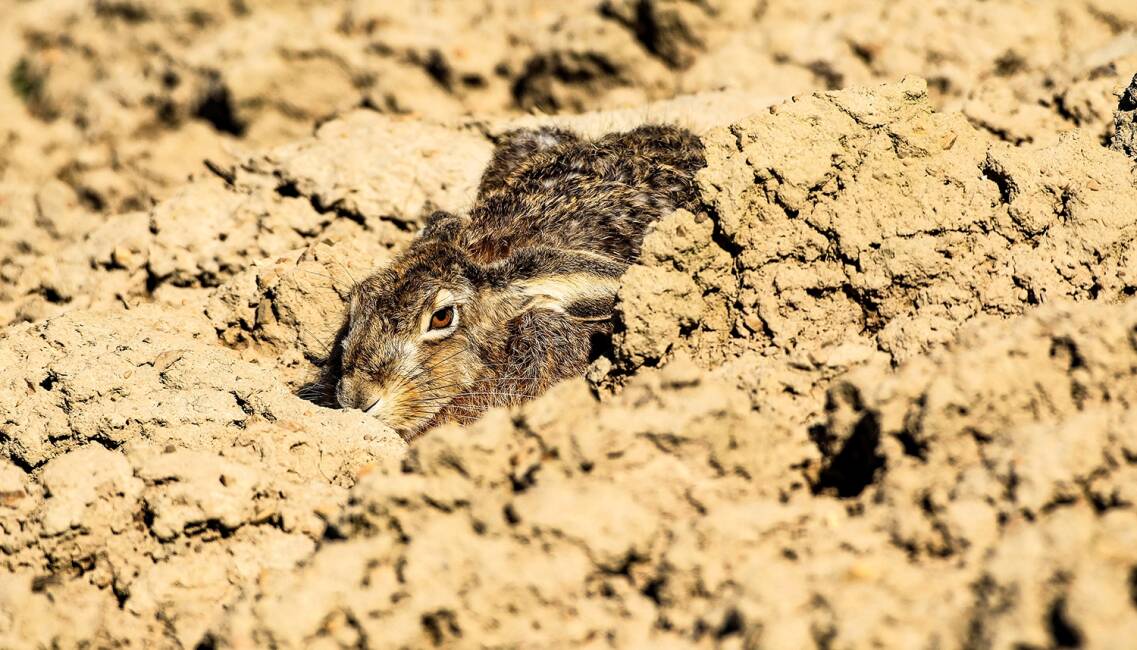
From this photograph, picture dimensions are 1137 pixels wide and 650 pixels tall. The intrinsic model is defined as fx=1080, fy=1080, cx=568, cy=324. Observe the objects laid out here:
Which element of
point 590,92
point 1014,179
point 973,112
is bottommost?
point 590,92

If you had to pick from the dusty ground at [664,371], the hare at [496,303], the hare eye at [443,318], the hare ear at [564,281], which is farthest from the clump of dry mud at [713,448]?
the hare eye at [443,318]

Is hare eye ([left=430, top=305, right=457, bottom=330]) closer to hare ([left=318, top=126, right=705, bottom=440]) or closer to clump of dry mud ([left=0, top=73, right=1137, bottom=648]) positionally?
hare ([left=318, top=126, right=705, bottom=440])

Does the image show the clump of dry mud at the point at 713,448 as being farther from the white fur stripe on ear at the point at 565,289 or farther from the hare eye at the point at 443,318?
the hare eye at the point at 443,318

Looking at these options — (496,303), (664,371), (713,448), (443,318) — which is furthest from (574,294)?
(713,448)

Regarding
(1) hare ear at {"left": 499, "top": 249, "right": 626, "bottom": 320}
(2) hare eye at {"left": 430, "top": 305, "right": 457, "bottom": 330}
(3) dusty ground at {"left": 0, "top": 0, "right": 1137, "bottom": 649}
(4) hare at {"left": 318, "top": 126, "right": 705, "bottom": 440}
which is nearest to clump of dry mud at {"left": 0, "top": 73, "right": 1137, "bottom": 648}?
(3) dusty ground at {"left": 0, "top": 0, "right": 1137, "bottom": 649}

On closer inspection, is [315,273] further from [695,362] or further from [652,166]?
[695,362]

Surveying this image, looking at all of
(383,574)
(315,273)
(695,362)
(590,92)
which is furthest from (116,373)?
(590,92)

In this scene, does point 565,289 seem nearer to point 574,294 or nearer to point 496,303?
point 574,294
